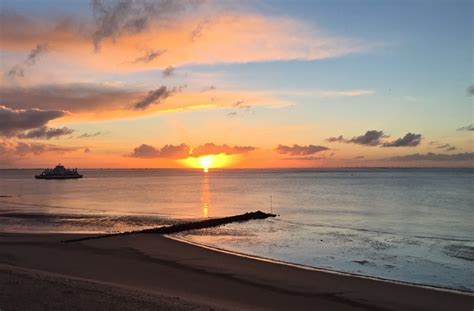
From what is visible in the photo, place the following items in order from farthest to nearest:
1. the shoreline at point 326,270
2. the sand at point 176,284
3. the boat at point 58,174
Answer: the boat at point 58,174
the shoreline at point 326,270
the sand at point 176,284

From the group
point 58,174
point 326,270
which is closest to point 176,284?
point 326,270

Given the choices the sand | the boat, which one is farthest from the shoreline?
the boat

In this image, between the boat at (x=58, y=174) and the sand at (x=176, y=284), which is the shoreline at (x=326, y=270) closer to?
the sand at (x=176, y=284)

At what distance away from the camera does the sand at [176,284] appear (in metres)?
11.8

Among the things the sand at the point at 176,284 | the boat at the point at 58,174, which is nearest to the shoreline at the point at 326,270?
the sand at the point at 176,284

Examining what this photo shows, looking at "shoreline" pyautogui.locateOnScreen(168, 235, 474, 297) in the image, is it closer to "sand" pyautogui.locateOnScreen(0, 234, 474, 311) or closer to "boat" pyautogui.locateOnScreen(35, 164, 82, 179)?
"sand" pyautogui.locateOnScreen(0, 234, 474, 311)

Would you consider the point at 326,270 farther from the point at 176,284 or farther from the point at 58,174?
the point at 58,174

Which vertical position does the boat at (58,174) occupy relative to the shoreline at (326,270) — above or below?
above

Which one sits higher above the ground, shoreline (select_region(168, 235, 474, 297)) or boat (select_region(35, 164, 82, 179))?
boat (select_region(35, 164, 82, 179))

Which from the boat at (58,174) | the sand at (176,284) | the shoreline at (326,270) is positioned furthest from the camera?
the boat at (58,174)

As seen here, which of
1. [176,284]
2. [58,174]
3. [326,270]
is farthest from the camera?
[58,174]

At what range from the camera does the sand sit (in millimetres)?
11773

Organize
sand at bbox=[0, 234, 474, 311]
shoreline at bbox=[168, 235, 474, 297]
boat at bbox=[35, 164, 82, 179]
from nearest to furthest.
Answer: sand at bbox=[0, 234, 474, 311], shoreline at bbox=[168, 235, 474, 297], boat at bbox=[35, 164, 82, 179]

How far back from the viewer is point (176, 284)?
1606 centimetres
